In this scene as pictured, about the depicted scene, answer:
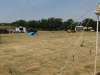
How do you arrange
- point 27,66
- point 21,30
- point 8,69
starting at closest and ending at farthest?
point 8,69
point 27,66
point 21,30

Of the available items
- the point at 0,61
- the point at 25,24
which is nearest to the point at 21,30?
the point at 25,24

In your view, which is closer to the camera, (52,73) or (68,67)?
(52,73)

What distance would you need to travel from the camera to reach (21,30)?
66.6 m

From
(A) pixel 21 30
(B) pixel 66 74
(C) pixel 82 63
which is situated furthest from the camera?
(A) pixel 21 30

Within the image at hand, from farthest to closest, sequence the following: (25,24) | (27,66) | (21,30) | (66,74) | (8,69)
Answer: (25,24) < (21,30) < (27,66) < (8,69) < (66,74)

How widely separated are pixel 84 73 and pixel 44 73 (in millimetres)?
1710

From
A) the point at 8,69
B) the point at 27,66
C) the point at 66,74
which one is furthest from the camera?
the point at 27,66

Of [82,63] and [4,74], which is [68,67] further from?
[4,74]

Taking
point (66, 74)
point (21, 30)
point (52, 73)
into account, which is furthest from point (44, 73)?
point (21, 30)

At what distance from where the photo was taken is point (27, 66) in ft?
32.6

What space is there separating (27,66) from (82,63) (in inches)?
114

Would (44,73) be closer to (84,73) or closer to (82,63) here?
(84,73)

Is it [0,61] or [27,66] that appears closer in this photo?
[27,66]

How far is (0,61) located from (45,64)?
8.25ft
